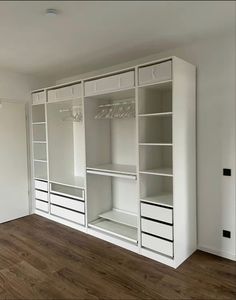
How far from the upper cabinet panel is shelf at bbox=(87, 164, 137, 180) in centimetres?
115

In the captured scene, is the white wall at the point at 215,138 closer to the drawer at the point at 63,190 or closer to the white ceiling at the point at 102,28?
the white ceiling at the point at 102,28

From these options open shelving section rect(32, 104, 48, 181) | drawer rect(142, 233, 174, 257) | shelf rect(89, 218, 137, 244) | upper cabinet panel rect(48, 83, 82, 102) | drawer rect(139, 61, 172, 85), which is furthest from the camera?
open shelving section rect(32, 104, 48, 181)

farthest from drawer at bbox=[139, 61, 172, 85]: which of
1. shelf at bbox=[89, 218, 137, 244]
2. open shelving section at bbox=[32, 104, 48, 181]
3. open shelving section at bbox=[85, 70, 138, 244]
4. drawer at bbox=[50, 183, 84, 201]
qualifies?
open shelving section at bbox=[32, 104, 48, 181]

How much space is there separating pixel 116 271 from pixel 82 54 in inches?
114

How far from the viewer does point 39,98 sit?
14.1 ft

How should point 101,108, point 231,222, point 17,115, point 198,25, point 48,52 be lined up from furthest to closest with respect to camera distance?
point 17,115 < point 101,108 < point 48,52 < point 231,222 < point 198,25

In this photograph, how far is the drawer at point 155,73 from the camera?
2641mm

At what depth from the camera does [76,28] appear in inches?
101

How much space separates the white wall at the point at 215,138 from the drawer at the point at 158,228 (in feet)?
1.94

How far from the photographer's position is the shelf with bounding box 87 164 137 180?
3.11m

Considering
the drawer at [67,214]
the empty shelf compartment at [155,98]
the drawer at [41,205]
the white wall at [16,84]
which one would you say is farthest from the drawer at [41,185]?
the empty shelf compartment at [155,98]

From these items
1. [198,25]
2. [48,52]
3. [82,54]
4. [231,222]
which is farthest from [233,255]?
[48,52]

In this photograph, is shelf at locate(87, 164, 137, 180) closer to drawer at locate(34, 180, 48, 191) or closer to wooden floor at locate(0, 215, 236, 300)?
wooden floor at locate(0, 215, 236, 300)

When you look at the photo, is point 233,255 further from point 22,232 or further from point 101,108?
point 22,232
